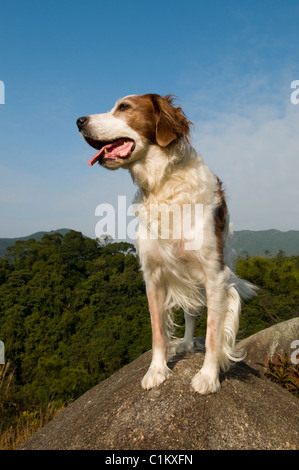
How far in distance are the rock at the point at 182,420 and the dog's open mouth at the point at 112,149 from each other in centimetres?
234

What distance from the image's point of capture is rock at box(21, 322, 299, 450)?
3.15m

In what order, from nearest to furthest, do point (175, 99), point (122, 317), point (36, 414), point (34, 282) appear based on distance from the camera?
1. point (175, 99)
2. point (36, 414)
3. point (122, 317)
4. point (34, 282)

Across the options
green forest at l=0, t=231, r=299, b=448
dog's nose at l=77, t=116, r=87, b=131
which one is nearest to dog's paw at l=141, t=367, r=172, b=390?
dog's nose at l=77, t=116, r=87, b=131

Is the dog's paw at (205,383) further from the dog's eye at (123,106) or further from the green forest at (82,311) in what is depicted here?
the green forest at (82,311)

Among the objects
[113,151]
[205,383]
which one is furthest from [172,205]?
[205,383]

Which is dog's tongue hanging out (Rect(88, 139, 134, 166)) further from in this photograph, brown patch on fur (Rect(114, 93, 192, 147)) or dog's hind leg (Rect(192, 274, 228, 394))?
dog's hind leg (Rect(192, 274, 228, 394))

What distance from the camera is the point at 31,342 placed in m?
37.4

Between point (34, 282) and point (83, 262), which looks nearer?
point (34, 282)

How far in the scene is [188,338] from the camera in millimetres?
4719

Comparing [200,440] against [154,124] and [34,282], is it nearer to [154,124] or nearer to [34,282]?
[154,124]

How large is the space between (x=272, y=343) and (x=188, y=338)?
533 centimetres

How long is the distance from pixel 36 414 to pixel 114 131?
23.4ft

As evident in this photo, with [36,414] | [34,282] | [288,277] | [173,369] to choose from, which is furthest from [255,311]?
[34,282]

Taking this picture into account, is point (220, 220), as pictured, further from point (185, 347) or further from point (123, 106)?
point (185, 347)
